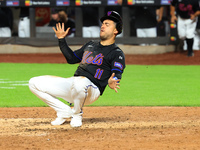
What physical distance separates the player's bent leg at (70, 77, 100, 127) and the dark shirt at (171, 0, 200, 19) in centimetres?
1195

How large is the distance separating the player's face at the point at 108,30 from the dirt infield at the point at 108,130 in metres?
1.23

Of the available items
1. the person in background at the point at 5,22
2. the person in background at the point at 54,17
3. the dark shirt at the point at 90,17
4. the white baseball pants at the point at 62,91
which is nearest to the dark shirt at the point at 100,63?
the white baseball pants at the point at 62,91

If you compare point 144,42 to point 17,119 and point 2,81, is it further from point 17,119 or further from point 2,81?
point 17,119

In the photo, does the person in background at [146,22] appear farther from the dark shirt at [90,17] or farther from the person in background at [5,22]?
the person in background at [5,22]

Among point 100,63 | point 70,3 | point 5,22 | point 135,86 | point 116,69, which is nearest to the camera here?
point 116,69

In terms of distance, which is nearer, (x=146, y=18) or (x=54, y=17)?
(x=146, y=18)

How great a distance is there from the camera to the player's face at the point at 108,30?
259 inches

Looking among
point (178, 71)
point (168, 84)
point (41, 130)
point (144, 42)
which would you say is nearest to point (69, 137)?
point (41, 130)

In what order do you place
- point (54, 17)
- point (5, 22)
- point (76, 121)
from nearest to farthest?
point (76, 121), point (54, 17), point (5, 22)

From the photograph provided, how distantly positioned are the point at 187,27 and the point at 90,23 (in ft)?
13.8

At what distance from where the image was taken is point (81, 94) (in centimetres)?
633

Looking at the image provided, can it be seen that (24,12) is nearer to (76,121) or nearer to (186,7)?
(186,7)

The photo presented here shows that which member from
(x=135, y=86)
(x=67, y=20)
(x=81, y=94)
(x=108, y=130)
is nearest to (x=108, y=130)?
(x=108, y=130)

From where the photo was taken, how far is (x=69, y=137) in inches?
233
